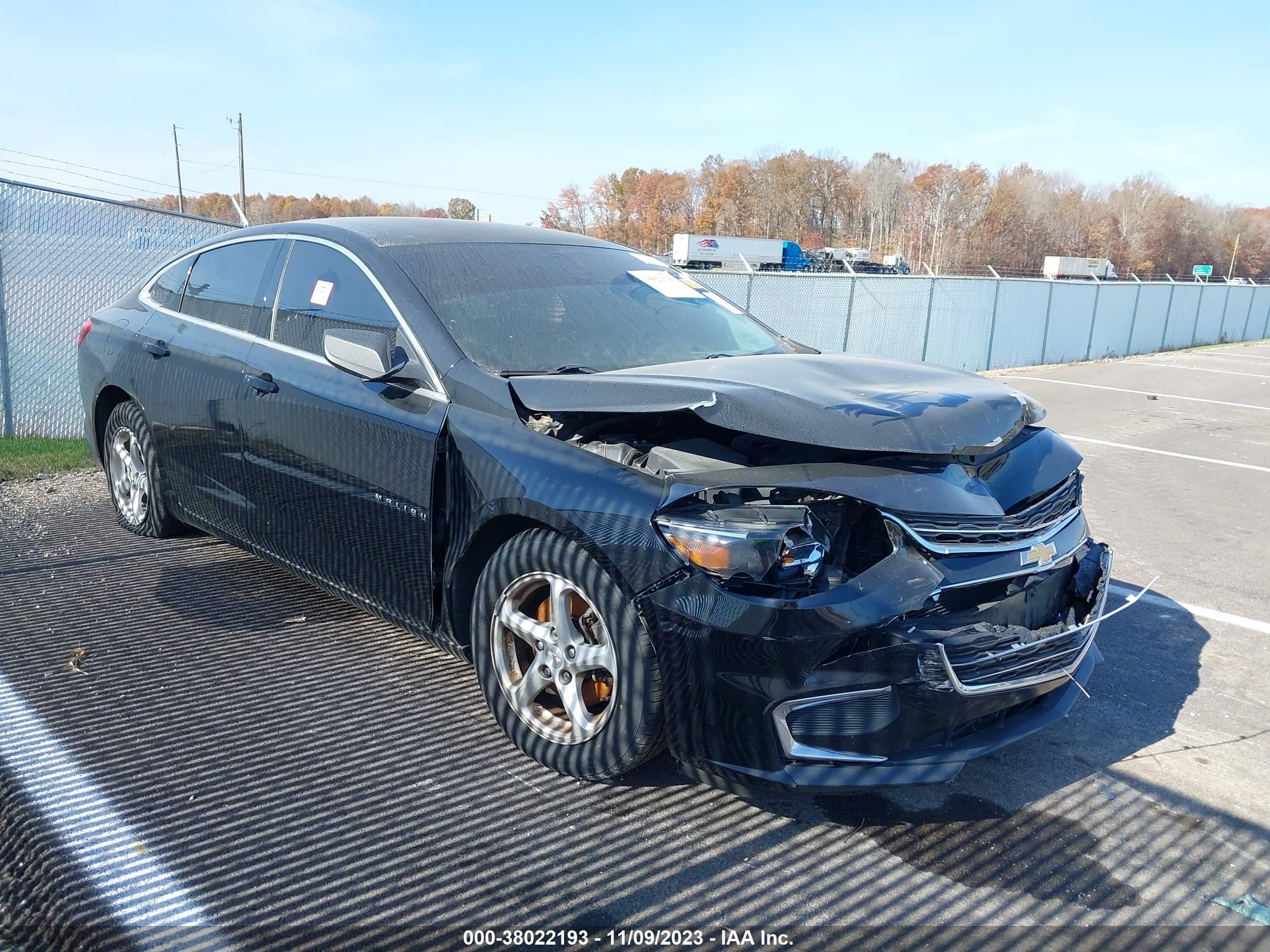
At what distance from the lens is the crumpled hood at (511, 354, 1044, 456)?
2631 millimetres

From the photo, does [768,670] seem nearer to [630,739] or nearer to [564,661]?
[630,739]

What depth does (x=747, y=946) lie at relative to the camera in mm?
2244

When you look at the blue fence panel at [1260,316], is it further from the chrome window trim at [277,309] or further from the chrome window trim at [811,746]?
the chrome window trim at [811,746]

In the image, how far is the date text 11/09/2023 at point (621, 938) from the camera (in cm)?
224

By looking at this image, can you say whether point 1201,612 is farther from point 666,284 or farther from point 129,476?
point 129,476

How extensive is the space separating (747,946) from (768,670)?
0.64 metres

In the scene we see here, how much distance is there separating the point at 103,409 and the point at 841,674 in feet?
14.3

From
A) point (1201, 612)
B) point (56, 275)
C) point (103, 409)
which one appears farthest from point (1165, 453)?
point (56, 275)

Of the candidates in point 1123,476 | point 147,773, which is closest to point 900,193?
point 1123,476

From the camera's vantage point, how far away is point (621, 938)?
2266 millimetres

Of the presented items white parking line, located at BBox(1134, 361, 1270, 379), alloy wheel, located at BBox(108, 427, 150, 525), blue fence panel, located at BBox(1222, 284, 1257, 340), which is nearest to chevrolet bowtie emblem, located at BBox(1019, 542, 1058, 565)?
alloy wheel, located at BBox(108, 427, 150, 525)

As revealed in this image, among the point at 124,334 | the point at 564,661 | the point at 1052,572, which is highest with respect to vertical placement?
the point at 124,334

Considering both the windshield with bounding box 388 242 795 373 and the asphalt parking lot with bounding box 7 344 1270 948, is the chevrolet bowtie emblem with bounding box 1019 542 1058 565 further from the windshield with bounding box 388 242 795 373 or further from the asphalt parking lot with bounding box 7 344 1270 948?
the windshield with bounding box 388 242 795 373

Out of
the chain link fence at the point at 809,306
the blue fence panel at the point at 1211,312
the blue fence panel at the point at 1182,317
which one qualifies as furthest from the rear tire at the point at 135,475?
the blue fence panel at the point at 1211,312
